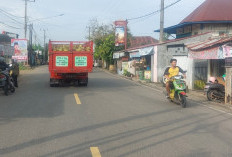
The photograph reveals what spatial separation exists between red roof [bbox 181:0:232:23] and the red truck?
1190 cm

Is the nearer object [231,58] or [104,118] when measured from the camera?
[104,118]

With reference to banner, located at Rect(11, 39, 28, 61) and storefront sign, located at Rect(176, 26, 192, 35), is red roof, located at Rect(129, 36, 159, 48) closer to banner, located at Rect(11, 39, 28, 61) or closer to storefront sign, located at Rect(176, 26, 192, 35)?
banner, located at Rect(11, 39, 28, 61)

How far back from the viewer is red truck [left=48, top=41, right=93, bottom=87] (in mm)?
16031

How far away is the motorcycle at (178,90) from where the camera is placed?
35.0 feet

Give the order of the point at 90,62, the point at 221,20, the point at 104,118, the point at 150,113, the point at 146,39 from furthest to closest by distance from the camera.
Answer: the point at 146,39 → the point at 221,20 → the point at 90,62 → the point at 150,113 → the point at 104,118

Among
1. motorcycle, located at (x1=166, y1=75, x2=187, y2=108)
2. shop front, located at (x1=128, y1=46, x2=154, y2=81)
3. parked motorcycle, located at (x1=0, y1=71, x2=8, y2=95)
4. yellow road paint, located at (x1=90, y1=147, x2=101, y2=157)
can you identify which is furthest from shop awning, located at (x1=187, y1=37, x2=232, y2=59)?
parked motorcycle, located at (x1=0, y1=71, x2=8, y2=95)

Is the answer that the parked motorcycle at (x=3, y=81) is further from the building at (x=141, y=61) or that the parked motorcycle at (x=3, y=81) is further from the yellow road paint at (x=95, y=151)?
the building at (x=141, y=61)

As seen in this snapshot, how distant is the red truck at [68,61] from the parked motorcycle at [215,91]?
641cm

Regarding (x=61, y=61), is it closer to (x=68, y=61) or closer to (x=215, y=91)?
(x=68, y=61)

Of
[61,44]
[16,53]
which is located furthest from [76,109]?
[16,53]

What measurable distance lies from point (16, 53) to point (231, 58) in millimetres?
37597

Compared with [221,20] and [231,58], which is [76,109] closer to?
[231,58]

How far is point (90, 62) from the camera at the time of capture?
53.0 ft

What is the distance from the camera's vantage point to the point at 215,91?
12.4 metres
